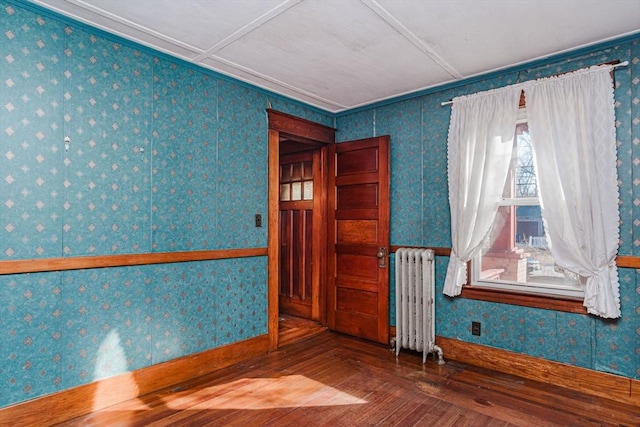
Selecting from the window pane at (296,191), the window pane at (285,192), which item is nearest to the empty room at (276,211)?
the window pane at (296,191)


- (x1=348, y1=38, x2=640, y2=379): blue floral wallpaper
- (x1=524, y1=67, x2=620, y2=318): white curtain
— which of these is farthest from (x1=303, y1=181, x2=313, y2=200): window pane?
(x1=524, y1=67, x2=620, y2=318): white curtain

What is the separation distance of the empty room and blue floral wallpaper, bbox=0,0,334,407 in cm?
1

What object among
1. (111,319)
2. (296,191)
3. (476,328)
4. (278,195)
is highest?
(296,191)

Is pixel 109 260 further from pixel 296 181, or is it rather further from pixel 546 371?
pixel 546 371

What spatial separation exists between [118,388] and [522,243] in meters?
3.49

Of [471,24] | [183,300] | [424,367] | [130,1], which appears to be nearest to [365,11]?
[471,24]

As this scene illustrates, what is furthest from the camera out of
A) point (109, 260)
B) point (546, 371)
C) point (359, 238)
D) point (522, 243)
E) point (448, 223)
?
point (359, 238)

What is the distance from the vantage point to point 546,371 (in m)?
3.04

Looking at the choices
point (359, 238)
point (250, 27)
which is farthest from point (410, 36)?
point (359, 238)

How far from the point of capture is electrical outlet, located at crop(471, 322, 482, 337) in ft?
11.2

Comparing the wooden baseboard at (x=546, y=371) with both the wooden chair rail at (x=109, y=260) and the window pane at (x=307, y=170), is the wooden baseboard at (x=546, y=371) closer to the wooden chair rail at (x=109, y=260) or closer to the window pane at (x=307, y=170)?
the wooden chair rail at (x=109, y=260)

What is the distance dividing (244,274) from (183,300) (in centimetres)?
65

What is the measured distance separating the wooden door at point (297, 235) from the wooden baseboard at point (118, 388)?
4.67 feet

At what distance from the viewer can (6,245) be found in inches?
88.6
